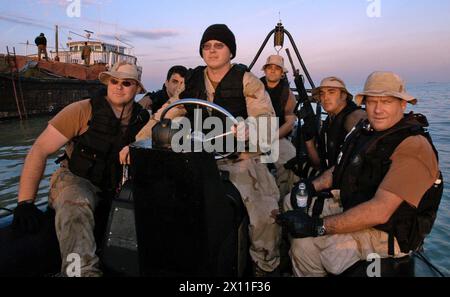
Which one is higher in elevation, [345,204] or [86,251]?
[345,204]

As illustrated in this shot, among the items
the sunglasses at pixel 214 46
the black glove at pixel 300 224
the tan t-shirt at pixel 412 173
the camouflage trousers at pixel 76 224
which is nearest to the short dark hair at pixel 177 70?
the sunglasses at pixel 214 46

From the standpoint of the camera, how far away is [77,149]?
2.93 metres

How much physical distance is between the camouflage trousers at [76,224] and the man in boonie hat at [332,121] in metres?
2.68

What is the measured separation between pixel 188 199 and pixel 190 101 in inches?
21.9

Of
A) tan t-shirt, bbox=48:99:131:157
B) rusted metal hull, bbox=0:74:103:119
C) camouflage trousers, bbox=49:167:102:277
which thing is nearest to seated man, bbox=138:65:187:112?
tan t-shirt, bbox=48:99:131:157

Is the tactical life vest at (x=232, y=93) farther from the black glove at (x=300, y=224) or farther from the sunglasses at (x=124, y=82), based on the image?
the black glove at (x=300, y=224)

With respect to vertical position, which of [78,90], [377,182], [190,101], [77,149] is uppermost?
[78,90]

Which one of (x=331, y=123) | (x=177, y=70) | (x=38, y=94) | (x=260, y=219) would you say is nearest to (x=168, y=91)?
(x=177, y=70)

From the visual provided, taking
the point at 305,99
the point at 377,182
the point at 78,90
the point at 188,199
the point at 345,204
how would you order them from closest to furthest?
the point at 188,199 < the point at 377,182 < the point at 345,204 < the point at 305,99 < the point at 78,90

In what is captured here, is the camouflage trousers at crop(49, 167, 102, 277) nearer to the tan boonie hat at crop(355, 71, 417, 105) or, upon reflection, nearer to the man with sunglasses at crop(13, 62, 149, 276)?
the man with sunglasses at crop(13, 62, 149, 276)

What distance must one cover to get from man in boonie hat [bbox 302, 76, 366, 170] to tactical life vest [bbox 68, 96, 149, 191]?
2336 mm
